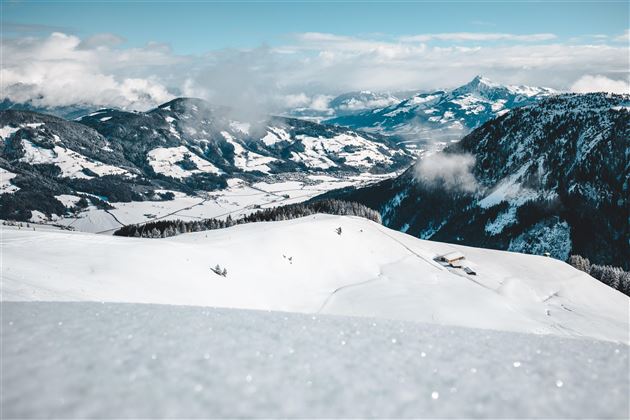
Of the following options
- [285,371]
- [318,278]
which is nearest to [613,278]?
[318,278]

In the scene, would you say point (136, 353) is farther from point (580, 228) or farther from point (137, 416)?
point (580, 228)

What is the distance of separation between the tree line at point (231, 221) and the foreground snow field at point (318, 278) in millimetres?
49344

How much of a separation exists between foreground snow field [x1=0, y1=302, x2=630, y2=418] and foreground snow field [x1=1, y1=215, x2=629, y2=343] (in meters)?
10.5

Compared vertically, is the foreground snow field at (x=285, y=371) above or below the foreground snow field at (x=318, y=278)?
above

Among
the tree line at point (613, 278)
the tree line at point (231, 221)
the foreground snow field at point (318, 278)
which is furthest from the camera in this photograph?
the tree line at point (231, 221)

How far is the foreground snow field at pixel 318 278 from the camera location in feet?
111

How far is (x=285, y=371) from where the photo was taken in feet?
32.5

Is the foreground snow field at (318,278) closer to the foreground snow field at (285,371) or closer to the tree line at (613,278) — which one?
the foreground snow field at (285,371)

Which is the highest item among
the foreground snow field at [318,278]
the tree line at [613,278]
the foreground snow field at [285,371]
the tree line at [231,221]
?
the foreground snow field at [285,371]

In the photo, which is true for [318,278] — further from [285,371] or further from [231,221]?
[231,221]

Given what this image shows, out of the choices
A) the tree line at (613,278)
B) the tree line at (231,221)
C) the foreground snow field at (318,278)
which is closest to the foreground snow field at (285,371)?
the foreground snow field at (318,278)

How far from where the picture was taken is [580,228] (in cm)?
18388

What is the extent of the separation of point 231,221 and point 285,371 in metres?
144

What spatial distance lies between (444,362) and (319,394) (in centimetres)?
Answer: 402
